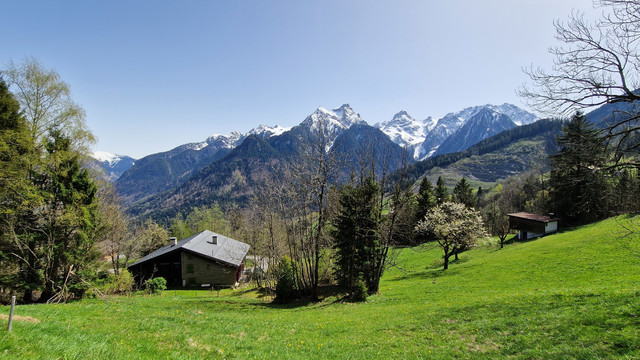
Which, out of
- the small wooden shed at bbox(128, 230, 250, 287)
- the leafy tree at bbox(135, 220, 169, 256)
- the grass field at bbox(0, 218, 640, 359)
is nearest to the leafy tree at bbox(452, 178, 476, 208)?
the grass field at bbox(0, 218, 640, 359)

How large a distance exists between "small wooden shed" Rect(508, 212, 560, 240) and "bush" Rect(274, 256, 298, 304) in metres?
46.9

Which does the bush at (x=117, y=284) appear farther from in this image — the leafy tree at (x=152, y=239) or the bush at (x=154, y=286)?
the leafy tree at (x=152, y=239)

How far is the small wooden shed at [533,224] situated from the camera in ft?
149

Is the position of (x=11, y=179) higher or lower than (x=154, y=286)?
higher

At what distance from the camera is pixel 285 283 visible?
903 inches

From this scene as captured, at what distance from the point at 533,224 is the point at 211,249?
5868 cm

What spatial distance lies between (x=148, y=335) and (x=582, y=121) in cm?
6088


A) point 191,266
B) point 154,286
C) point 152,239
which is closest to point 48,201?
point 154,286

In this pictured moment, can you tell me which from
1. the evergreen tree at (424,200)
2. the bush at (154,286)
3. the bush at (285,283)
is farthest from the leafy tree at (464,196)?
the bush at (154,286)

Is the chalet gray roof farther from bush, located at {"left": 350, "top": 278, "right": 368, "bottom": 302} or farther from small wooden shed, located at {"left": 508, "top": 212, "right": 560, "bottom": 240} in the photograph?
small wooden shed, located at {"left": 508, "top": 212, "right": 560, "bottom": 240}

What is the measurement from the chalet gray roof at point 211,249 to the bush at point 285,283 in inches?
743

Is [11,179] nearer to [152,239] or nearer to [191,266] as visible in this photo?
[191,266]

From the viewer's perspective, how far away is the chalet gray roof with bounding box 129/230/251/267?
40344 millimetres

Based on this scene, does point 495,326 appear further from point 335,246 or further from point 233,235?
point 233,235
